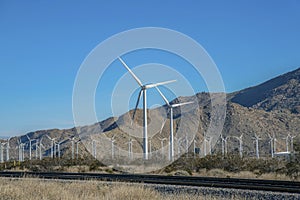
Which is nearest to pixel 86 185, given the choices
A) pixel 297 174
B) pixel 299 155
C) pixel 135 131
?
pixel 297 174

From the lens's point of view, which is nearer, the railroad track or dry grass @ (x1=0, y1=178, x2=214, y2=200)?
dry grass @ (x1=0, y1=178, x2=214, y2=200)

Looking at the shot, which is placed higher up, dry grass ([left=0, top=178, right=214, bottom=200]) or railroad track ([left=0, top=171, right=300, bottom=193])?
dry grass ([left=0, top=178, right=214, bottom=200])

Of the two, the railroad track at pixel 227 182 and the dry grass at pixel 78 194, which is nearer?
the dry grass at pixel 78 194

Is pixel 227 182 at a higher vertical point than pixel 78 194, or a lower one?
lower

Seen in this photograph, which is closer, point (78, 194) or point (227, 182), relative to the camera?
point (78, 194)

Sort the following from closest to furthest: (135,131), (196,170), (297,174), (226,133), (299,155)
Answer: (297,174) < (299,155) < (196,170) < (135,131) < (226,133)

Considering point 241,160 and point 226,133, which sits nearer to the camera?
point 241,160

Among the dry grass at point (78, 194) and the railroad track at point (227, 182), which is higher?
the dry grass at point (78, 194)

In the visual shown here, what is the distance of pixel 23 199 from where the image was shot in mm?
20328

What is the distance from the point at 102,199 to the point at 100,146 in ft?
456

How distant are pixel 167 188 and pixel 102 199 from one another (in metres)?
8.73

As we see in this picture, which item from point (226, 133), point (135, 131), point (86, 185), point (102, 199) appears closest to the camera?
point (102, 199)

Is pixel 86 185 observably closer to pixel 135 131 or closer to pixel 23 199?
pixel 23 199

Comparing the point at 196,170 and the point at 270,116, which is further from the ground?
the point at 270,116
